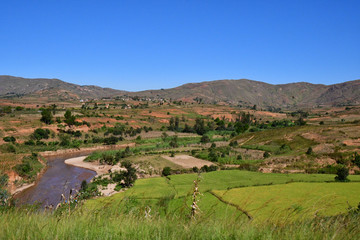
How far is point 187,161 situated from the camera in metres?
50.0

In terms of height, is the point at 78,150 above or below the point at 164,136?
below

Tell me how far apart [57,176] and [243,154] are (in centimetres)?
3525

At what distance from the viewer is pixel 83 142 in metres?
71.4

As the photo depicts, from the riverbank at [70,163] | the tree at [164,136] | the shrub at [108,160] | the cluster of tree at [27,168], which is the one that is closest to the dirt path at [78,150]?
the riverbank at [70,163]

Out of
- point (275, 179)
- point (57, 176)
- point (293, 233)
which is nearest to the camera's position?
point (293, 233)

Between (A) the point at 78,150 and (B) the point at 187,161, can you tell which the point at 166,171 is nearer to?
(B) the point at 187,161

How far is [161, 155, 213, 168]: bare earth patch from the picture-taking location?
154 feet

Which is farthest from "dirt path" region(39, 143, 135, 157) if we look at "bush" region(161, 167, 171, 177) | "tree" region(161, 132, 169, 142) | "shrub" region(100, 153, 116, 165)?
"bush" region(161, 167, 171, 177)

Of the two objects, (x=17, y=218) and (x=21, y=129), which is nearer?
(x=17, y=218)

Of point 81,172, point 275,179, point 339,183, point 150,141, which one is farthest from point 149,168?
point 150,141

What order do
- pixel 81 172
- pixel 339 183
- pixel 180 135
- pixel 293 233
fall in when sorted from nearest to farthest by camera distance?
pixel 293 233, pixel 339 183, pixel 81 172, pixel 180 135

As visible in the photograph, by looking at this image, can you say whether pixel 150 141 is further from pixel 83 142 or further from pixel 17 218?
pixel 17 218


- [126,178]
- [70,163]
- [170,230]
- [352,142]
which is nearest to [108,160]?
[70,163]

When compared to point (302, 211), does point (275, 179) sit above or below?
below
